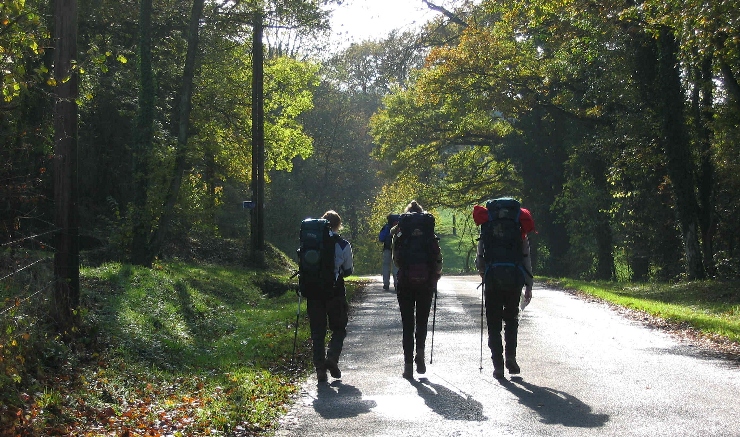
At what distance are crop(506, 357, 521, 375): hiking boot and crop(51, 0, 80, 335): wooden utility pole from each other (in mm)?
5414

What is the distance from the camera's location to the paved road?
25.4 feet

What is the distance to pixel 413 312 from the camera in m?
10.8

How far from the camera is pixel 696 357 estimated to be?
12023 mm

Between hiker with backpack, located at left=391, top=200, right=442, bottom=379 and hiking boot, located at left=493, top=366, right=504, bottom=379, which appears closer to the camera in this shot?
hiking boot, located at left=493, top=366, right=504, bottom=379

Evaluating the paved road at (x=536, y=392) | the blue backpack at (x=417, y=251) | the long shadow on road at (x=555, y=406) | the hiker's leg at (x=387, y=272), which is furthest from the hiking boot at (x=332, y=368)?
the long shadow on road at (x=555, y=406)

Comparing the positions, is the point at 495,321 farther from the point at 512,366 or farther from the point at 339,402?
the point at 339,402

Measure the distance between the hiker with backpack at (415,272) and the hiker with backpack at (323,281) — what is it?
68 cm

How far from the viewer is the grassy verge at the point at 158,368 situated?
7.87m

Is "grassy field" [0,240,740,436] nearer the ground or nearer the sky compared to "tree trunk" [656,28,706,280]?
nearer the ground

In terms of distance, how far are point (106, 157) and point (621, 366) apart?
20.6 meters

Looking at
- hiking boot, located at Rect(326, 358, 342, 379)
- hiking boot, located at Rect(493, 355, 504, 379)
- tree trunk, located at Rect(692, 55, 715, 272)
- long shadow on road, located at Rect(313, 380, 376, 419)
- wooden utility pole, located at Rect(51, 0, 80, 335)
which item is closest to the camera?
long shadow on road, located at Rect(313, 380, 376, 419)

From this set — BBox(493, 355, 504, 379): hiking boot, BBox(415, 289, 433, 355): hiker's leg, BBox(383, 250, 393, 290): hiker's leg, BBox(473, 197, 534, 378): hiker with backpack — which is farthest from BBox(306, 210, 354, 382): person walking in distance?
BBox(493, 355, 504, 379): hiking boot

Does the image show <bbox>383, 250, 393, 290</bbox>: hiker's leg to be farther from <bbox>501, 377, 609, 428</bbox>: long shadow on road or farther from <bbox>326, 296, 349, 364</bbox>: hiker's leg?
<bbox>501, 377, 609, 428</bbox>: long shadow on road

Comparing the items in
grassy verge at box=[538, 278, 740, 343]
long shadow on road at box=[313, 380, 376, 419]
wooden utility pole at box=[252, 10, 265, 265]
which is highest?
wooden utility pole at box=[252, 10, 265, 265]
